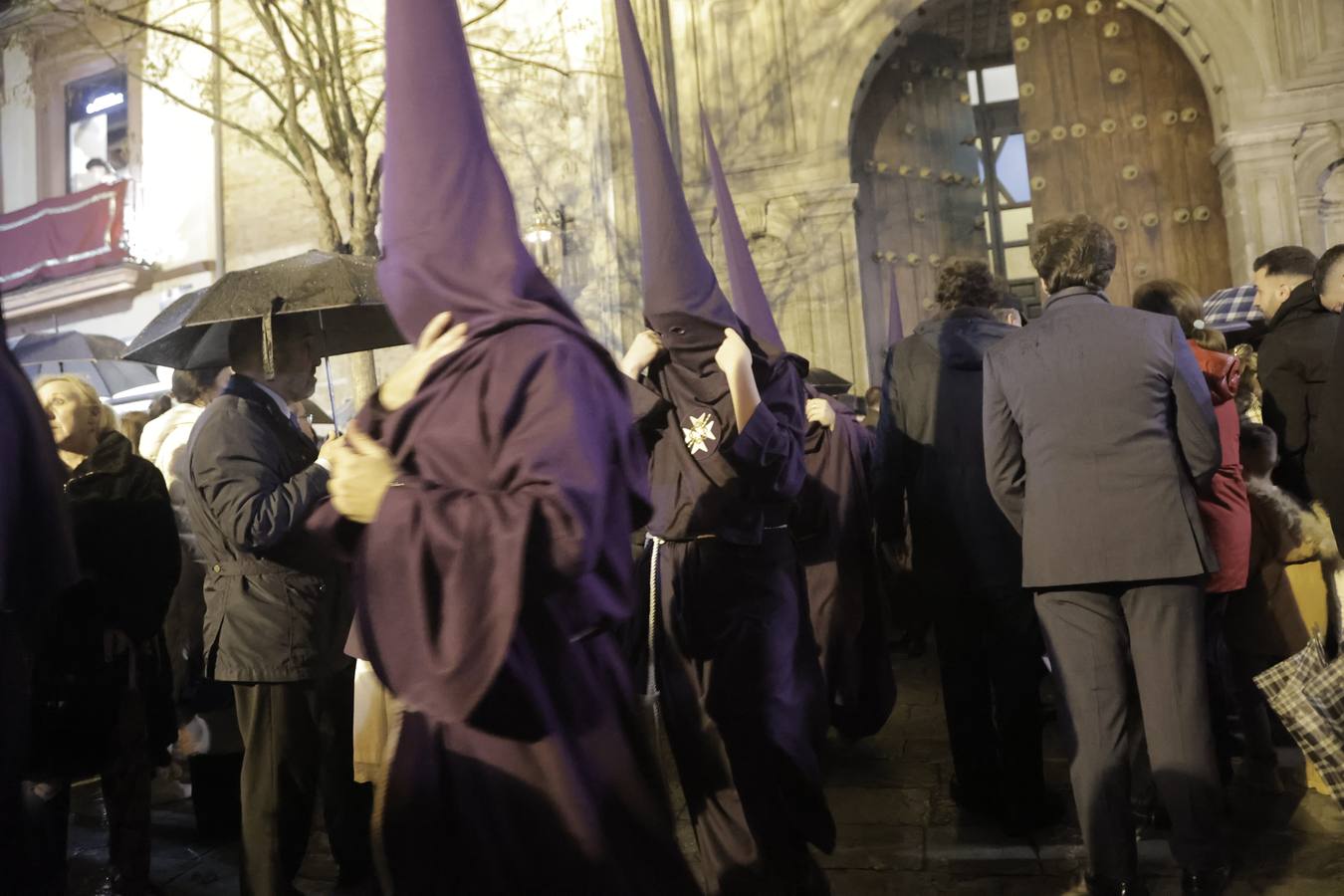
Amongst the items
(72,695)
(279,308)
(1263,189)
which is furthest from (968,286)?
(1263,189)

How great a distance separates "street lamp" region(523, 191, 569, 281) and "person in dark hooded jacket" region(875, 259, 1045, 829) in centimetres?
790

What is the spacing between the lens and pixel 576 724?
6.33 ft

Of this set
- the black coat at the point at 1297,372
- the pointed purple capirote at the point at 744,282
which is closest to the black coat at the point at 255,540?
the pointed purple capirote at the point at 744,282

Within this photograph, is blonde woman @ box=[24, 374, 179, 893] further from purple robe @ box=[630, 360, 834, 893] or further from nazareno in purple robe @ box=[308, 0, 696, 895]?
nazareno in purple robe @ box=[308, 0, 696, 895]

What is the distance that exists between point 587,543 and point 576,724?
371 millimetres

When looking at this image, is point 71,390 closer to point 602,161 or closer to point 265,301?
point 265,301

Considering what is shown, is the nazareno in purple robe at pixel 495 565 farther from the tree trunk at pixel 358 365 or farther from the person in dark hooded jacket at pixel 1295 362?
the tree trunk at pixel 358 365

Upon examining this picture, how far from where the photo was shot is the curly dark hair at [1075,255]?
3.50 m

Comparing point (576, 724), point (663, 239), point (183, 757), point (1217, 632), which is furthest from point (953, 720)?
point (183, 757)

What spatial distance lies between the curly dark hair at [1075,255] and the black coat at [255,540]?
8.03ft

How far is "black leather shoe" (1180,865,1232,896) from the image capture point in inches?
130

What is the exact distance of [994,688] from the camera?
14.3 feet

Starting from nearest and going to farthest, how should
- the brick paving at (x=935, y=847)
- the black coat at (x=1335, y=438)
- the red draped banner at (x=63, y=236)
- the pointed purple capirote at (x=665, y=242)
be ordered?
the black coat at (x=1335, y=438) → the pointed purple capirote at (x=665, y=242) → the brick paving at (x=935, y=847) → the red draped banner at (x=63, y=236)

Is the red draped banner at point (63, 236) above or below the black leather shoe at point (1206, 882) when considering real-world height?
above
